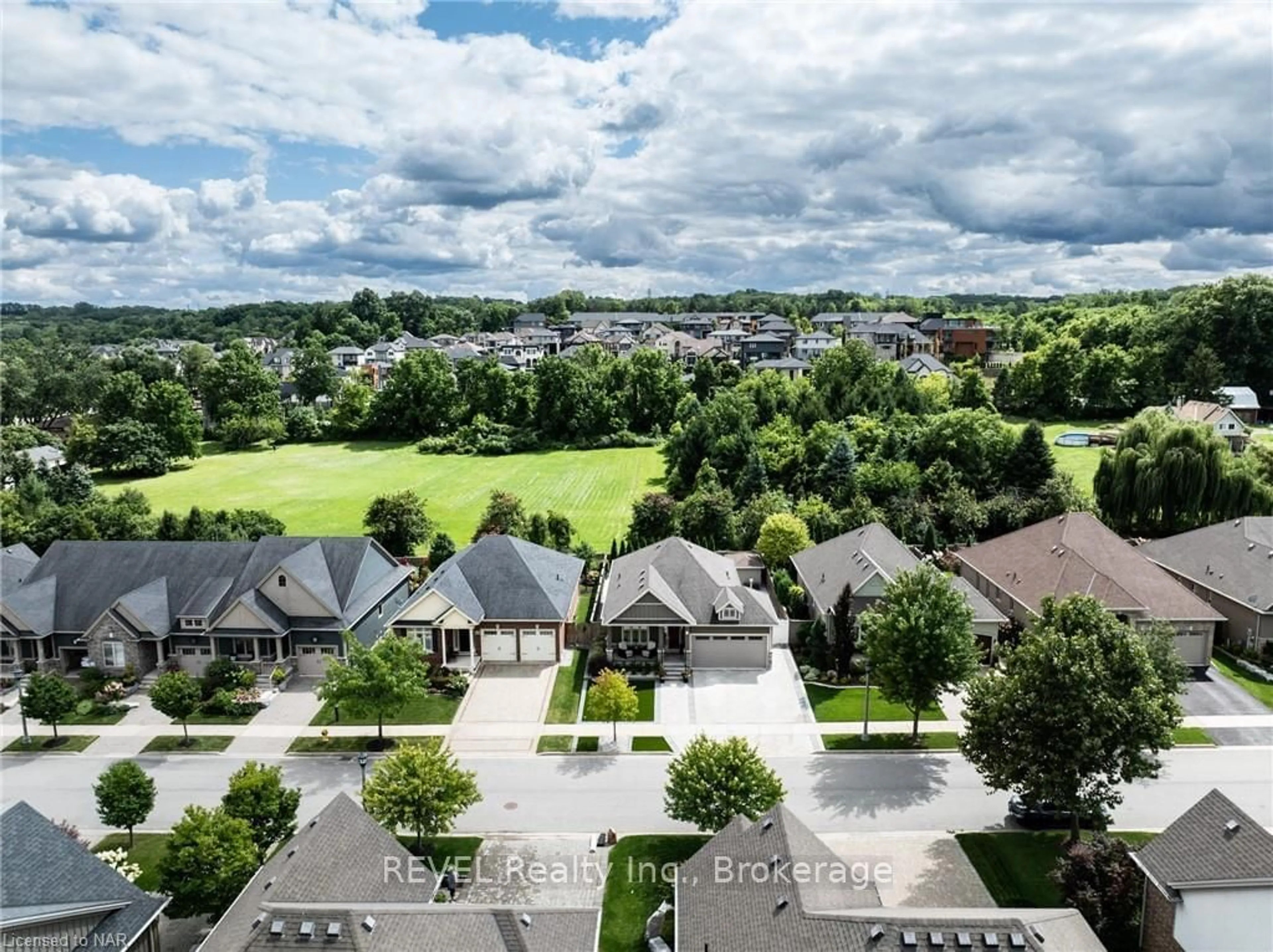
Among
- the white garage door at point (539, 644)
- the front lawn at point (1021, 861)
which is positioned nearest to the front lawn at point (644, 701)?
the white garage door at point (539, 644)

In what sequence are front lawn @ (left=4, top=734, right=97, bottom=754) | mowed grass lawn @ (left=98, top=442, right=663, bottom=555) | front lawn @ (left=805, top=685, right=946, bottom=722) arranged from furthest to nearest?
1. mowed grass lawn @ (left=98, top=442, right=663, bottom=555)
2. front lawn @ (left=805, top=685, right=946, bottom=722)
3. front lawn @ (left=4, top=734, right=97, bottom=754)

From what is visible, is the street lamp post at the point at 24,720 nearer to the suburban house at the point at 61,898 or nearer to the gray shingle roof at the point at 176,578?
the gray shingle roof at the point at 176,578

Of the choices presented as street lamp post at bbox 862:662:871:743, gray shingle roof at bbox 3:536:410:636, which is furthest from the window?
street lamp post at bbox 862:662:871:743

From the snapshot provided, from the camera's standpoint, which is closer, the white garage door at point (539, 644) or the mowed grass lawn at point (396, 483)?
the white garage door at point (539, 644)

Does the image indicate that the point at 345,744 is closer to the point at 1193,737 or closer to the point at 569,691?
the point at 569,691

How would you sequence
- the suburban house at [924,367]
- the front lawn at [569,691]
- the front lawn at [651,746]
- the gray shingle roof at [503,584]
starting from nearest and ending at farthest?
the front lawn at [651,746] < the front lawn at [569,691] < the gray shingle roof at [503,584] < the suburban house at [924,367]

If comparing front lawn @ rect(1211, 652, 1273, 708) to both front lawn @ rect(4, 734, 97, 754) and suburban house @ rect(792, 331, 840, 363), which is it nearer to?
front lawn @ rect(4, 734, 97, 754)

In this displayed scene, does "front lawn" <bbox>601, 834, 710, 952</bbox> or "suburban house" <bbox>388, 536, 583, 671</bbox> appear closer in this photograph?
"front lawn" <bbox>601, 834, 710, 952</bbox>
